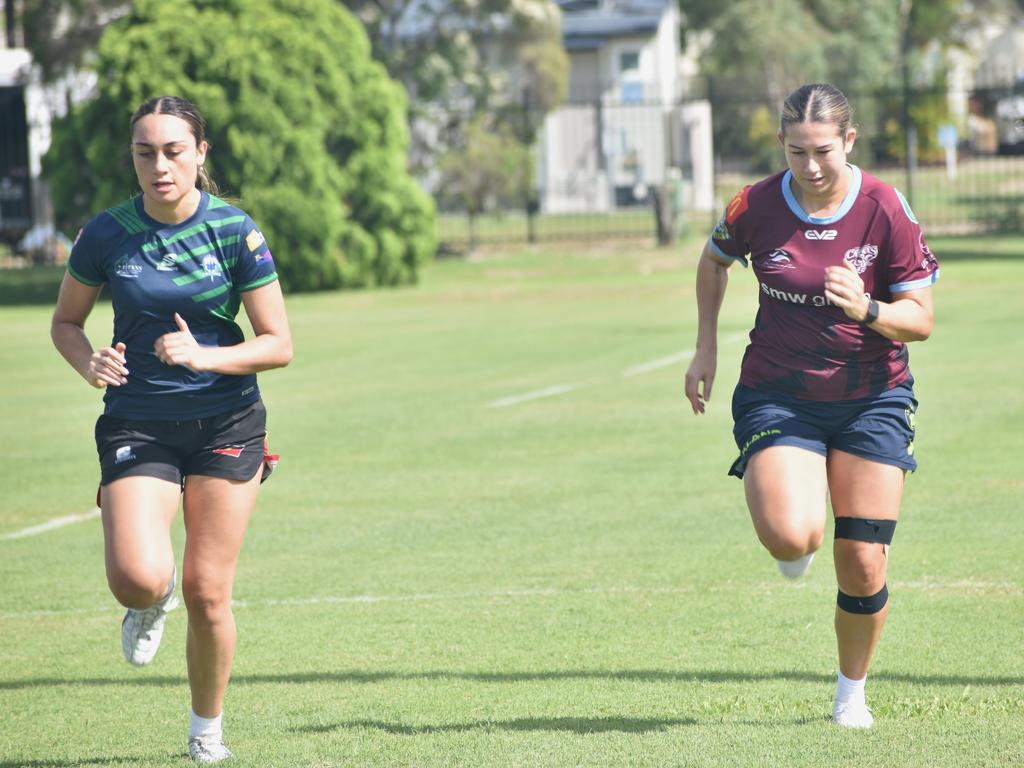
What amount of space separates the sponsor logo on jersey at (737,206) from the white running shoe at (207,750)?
8.63 feet

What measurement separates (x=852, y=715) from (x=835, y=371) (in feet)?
4.01

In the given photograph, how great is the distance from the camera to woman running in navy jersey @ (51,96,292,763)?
213 inches

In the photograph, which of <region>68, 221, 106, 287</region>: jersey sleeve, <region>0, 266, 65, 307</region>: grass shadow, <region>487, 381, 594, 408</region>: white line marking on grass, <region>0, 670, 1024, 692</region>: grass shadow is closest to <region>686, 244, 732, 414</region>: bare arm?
<region>0, 670, 1024, 692</region>: grass shadow

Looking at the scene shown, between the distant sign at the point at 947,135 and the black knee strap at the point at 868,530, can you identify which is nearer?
the black knee strap at the point at 868,530

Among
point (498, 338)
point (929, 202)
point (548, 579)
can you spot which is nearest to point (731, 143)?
point (929, 202)

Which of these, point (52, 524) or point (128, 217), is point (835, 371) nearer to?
point (128, 217)

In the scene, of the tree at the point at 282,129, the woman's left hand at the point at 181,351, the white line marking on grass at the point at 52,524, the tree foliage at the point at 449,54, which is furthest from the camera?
the tree foliage at the point at 449,54

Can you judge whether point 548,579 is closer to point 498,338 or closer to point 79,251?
point 79,251

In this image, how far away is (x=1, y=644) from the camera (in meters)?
7.63

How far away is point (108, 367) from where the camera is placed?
532 cm

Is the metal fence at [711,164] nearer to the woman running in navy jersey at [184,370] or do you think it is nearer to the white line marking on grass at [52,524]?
the white line marking on grass at [52,524]

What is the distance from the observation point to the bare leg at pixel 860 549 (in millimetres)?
5684

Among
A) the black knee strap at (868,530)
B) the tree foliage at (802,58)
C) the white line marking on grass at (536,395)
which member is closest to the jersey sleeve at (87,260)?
the black knee strap at (868,530)

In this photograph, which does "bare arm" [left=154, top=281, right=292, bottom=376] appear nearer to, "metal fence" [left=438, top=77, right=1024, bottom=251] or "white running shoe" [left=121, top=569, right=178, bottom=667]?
"white running shoe" [left=121, top=569, right=178, bottom=667]
